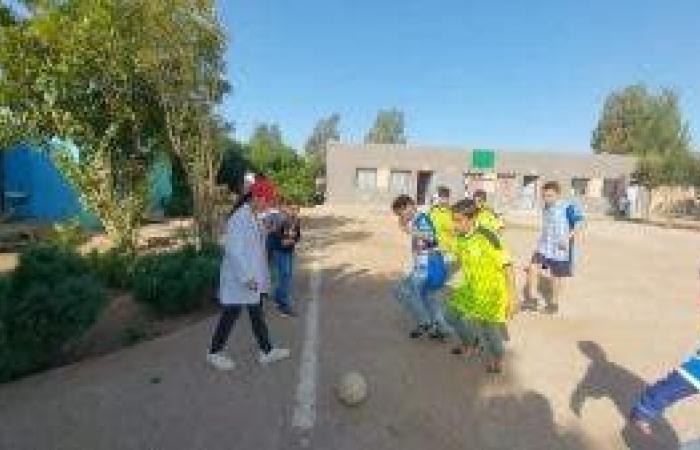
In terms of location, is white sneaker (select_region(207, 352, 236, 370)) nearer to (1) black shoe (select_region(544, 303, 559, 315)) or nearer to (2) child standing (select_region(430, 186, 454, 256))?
(2) child standing (select_region(430, 186, 454, 256))

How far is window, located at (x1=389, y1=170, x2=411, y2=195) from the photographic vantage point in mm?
45594

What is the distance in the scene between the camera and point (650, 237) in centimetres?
2745

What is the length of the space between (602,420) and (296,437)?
7.84 feet

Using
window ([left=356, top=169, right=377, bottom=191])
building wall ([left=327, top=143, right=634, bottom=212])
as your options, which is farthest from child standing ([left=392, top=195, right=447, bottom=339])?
window ([left=356, top=169, right=377, bottom=191])

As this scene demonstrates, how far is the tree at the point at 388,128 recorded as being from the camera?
102062 millimetres

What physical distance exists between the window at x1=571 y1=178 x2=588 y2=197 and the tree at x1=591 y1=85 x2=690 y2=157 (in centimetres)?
2856

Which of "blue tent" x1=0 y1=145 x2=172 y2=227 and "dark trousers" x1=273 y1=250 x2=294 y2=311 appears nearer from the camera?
"dark trousers" x1=273 y1=250 x2=294 y2=311

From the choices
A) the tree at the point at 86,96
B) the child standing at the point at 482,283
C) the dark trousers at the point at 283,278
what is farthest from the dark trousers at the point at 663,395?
the tree at the point at 86,96

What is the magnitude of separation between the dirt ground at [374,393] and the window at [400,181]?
35.3 meters

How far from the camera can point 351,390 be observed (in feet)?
19.9

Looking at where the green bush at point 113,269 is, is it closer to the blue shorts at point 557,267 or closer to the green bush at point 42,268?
the green bush at point 42,268

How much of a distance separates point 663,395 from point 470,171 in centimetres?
4201

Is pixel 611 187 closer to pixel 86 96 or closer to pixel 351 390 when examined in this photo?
pixel 86 96

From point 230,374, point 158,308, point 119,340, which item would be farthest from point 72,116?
point 230,374
